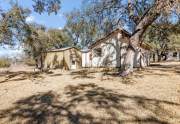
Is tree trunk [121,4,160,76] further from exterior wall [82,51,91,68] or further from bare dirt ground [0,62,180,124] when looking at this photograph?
exterior wall [82,51,91,68]

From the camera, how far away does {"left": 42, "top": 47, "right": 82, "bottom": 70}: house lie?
36219mm

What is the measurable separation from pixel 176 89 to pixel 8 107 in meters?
8.19

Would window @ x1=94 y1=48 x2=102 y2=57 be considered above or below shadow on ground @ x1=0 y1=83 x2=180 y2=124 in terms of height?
above

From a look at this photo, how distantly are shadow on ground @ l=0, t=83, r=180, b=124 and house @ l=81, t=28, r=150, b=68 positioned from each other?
18.1m

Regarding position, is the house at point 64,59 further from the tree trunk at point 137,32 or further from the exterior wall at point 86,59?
the tree trunk at point 137,32

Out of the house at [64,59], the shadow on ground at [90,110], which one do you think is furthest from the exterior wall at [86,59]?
the shadow on ground at [90,110]

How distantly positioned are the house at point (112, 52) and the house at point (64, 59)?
14.2 feet

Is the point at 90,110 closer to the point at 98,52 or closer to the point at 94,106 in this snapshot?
the point at 94,106

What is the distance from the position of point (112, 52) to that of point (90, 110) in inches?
850

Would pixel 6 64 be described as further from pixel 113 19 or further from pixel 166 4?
pixel 166 4

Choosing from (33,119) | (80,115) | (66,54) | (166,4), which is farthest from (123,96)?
(66,54)

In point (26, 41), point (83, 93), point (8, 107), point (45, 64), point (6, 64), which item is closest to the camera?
point (8, 107)

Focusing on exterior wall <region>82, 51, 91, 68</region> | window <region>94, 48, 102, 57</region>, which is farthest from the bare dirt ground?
exterior wall <region>82, 51, 91, 68</region>

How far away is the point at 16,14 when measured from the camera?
20500 mm
